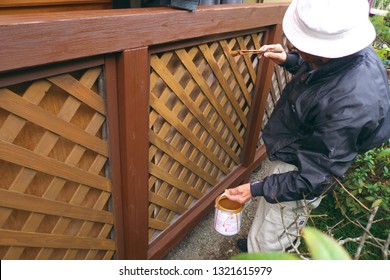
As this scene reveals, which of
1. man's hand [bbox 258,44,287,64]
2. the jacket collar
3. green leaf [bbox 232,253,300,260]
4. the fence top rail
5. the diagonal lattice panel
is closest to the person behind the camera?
green leaf [bbox 232,253,300,260]

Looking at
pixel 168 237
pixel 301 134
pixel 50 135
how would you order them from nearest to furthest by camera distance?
pixel 50 135 → pixel 301 134 → pixel 168 237

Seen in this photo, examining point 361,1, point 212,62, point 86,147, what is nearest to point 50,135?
point 86,147

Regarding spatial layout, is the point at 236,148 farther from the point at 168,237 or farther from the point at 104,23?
the point at 104,23

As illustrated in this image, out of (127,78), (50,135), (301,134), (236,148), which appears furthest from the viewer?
(236,148)

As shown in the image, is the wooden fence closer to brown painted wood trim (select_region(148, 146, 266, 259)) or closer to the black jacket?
brown painted wood trim (select_region(148, 146, 266, 259))

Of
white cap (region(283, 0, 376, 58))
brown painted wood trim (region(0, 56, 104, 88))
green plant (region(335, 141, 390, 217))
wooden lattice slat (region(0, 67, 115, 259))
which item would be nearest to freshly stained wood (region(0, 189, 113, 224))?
wooden lattice slat (region(0, 67, 115, 259))

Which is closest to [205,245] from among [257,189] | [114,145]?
[257,189]

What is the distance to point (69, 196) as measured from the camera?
1.44 meters

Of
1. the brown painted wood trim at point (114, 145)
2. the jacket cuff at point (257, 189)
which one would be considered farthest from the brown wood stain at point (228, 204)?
the brown painted wood trim at point (114, 145)

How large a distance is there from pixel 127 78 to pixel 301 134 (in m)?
1.02

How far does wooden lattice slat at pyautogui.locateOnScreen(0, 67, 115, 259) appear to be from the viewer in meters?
1.08

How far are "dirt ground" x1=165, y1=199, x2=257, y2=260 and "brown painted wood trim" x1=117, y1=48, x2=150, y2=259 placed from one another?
69 centimetres

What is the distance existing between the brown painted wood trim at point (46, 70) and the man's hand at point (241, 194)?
43.5 inches

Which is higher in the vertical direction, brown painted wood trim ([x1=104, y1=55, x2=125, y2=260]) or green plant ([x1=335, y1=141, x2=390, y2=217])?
brown painted wood trim ([x1=104, y1=55, x2=125, y2=260])
